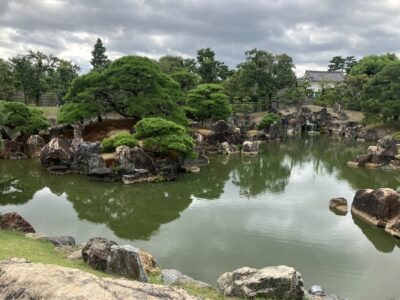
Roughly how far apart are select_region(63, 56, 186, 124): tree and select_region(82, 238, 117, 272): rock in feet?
67.5

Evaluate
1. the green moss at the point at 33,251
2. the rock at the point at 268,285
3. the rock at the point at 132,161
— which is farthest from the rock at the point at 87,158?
the rock at the point at 268,285

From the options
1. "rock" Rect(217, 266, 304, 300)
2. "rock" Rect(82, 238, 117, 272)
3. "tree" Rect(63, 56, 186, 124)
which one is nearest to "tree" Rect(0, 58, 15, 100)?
"tree" Rect(63, 56, 186, 124)

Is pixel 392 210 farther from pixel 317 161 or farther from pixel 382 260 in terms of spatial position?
pixel 317 161

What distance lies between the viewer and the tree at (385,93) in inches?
1729

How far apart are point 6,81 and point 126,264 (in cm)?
4099

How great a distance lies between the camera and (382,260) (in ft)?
42.0

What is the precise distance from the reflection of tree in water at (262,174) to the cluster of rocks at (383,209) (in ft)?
20.0

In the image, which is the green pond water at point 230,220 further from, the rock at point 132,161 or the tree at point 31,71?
the tree at point 31,71

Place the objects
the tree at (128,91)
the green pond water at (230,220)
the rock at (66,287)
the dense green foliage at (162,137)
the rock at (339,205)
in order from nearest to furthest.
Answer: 1. the rock at (66,287)
2. the green pond water at (230,220)
3. the rock at (339,205)
4. the dense green foliage at (162,137)
5. the tree at (128,91)

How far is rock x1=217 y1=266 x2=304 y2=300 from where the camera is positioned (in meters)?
8.28

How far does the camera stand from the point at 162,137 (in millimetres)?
23594

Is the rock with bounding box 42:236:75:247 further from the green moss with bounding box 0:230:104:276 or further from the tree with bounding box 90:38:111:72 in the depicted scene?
the tree with bounding box 90:38:111:72

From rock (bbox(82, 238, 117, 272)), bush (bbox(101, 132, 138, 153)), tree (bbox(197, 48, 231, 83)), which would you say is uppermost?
tree (bbox(197, 48, 231, 83))

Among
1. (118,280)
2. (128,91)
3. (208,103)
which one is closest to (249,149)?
(208,103)
